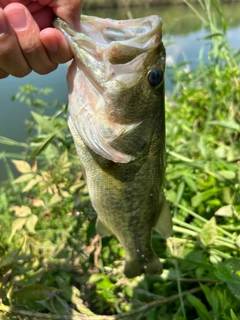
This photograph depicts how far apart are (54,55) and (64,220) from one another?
4.63ft

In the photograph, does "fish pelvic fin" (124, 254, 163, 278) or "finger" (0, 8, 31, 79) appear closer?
"finger" (0, 8, 31, 79)

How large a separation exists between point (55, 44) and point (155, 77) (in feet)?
1.37

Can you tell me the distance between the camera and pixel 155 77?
151 cm

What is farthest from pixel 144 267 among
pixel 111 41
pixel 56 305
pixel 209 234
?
pixel 111 41

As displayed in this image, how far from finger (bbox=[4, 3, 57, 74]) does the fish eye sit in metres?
0.40

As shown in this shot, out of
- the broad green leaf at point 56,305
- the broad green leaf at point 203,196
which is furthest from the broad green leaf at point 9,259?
the broad green leaf at point 203,196

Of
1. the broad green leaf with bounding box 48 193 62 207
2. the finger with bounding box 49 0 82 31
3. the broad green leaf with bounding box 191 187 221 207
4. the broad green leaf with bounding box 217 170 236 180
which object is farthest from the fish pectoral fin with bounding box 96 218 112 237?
the finger with bounding box 49 0 82 31

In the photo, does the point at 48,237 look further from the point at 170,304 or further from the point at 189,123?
the point at 189,123

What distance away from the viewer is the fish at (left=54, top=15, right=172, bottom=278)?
1438 mm

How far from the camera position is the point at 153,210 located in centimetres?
192

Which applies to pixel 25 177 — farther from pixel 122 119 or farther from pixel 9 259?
pixel 122 119

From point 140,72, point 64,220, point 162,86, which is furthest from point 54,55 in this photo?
point 64,220

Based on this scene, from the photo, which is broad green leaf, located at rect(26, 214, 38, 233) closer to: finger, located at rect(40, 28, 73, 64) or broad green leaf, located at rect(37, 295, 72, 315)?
broad green leaf, located at rect(37, 295, 72, 315)

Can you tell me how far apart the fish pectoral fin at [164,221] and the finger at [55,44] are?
922 millimetres
